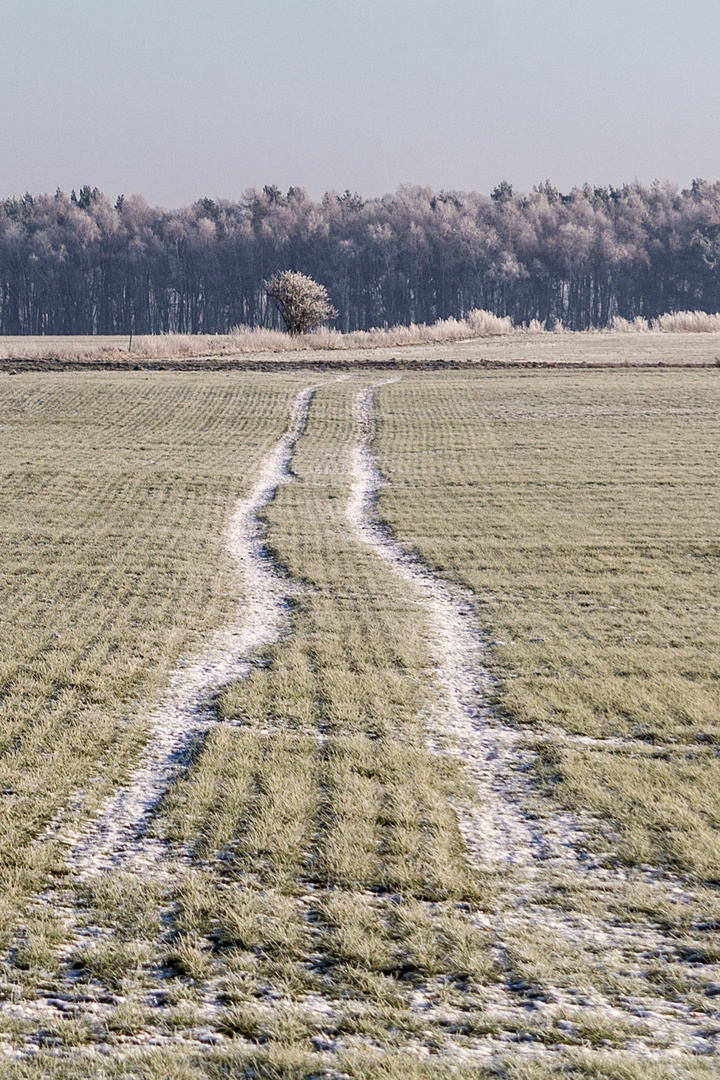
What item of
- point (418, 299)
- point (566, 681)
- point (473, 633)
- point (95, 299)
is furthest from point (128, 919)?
point (95, 299)

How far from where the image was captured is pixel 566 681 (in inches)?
439

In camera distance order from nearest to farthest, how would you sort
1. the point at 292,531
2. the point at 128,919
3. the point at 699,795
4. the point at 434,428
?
the point at 128,919
the point at 699,795
the point at 292,531
the point at 434,428

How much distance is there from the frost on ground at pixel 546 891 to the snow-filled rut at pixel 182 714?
8.43 feet

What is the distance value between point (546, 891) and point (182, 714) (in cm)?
478

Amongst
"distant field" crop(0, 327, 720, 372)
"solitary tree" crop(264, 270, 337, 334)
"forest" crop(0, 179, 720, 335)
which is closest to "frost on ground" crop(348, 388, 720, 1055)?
"distant field" crop(0, 327, 720, 372)

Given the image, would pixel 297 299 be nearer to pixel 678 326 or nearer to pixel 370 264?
pixel 678 326

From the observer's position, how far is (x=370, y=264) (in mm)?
109750

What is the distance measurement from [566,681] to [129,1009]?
7.08 m

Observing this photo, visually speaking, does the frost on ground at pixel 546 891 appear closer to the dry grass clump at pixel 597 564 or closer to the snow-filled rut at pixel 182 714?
the dry grass clump at pixel 597 564

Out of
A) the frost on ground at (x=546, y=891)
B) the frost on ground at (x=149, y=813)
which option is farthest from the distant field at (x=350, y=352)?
the frost on ground at (x=546, y=891)

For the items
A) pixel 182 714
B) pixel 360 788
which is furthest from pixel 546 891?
pixel 182 714

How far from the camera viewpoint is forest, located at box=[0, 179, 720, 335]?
107m

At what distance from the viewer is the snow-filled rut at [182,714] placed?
7.12 meters

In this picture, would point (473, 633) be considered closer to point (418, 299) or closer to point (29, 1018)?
point (29, 1018)
